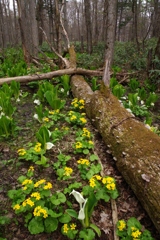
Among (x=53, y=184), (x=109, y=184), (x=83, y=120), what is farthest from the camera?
(x=83, y=120)

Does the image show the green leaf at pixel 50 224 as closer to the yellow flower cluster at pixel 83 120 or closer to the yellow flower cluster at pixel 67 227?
the yellow flower cluster at pixel 67 227

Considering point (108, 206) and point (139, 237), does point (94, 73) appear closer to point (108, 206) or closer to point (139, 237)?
point (108, 206)

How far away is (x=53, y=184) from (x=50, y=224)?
1.83ft

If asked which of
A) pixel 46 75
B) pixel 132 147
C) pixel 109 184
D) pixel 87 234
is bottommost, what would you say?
pixel 87 234

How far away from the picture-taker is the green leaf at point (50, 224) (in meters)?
1.63

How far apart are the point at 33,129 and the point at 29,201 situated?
1730mm

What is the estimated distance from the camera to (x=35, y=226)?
5.38 ft

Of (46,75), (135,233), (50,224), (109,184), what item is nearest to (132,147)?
(109,184)

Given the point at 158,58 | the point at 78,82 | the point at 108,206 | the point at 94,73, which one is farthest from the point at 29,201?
the point at 158,58

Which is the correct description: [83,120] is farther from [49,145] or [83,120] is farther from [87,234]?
[87,234]

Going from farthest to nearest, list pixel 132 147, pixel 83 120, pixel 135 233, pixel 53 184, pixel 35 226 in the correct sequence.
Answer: pixel 83 120
pixel 132 147
pixel 53 184
pixel 35 226
pixel 135 233

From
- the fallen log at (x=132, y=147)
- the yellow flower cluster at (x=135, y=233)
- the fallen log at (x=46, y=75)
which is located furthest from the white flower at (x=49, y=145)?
the fallen log at (x=46, y=75)

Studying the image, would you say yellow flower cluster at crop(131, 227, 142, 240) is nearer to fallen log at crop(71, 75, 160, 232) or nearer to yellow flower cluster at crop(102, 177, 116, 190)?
fallen log at crop(71, 75, 160, 232)

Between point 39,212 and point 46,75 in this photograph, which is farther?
point 46,75
